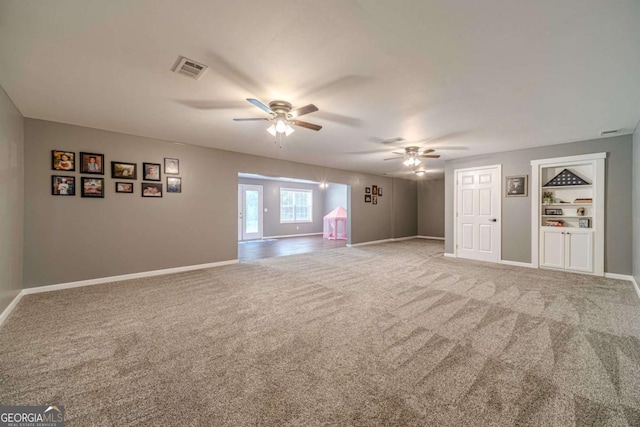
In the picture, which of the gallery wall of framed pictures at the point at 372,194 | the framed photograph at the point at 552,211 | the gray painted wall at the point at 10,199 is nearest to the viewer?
the gray painted wall at the point at 10,199

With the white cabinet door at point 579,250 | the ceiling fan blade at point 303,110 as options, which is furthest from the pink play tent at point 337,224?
the ceiling fan blade at point 303,110

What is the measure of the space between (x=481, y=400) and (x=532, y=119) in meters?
3.98

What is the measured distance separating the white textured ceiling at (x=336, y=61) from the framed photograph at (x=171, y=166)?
3.18ft

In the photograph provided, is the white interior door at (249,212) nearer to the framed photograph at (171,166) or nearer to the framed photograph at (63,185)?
the framed photograph at (171,166)

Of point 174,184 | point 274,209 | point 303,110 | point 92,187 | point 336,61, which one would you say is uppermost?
point 336,61

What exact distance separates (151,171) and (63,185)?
4.05 feet

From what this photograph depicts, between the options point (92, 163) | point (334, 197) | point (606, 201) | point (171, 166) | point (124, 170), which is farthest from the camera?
point (334, 197)

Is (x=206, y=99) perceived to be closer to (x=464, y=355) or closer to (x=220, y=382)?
(x=220, y=382)

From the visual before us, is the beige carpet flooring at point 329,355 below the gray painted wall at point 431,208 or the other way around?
below

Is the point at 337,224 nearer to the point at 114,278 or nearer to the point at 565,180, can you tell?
the point at 565,180

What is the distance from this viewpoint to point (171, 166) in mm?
5098

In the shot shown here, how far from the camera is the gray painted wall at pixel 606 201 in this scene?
4508 millimetres

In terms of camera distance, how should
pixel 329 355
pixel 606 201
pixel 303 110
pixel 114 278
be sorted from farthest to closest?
1. pixel 606 201
2. pixel 114 278
3. pixel 303 110
4. pixel 329 355

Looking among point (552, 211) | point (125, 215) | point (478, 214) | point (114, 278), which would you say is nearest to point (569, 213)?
point (552, 211)
